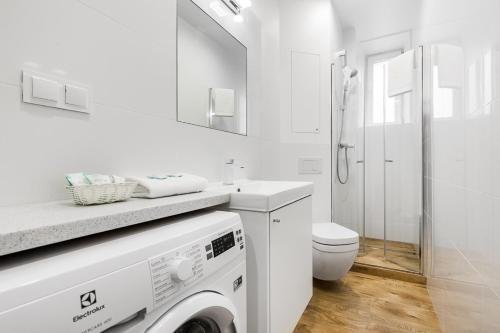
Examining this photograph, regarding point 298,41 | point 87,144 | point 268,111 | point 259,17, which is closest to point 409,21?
point 298,41

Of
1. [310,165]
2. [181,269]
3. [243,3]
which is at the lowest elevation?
[181,269]

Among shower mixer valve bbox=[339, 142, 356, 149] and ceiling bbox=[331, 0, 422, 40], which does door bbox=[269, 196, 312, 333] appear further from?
ceiling bbox=[331, 0, 422, 40]

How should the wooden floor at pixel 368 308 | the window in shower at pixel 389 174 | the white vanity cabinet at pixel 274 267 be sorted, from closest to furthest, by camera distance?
the white vanity cabinet at pixel 274 267 → the wooden floor at pixel 368 308 → the window in shower at pixel 389 174

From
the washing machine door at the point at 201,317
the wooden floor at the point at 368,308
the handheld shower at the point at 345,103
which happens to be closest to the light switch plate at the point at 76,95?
the washing machine door at the point at 201,317

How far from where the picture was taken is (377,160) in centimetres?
288

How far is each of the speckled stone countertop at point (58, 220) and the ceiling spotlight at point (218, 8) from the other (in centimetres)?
132

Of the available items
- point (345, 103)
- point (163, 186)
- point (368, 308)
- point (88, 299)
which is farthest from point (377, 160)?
point (88, 299)

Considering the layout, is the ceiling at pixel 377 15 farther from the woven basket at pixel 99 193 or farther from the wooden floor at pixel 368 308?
the woven basket at pixel 99 193

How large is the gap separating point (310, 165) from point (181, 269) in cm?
188

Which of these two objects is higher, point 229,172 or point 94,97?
point 94,97

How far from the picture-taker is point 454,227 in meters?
1.25

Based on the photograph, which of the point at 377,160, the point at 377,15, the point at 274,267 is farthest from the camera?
the point at 377,160

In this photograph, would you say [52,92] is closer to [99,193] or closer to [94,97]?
[94,97]

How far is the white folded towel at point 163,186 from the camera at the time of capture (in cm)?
90
